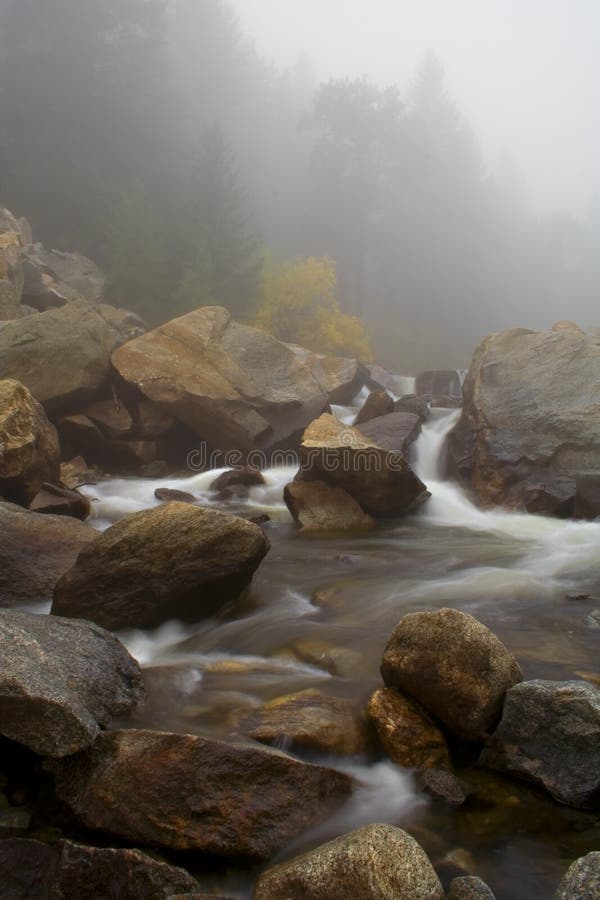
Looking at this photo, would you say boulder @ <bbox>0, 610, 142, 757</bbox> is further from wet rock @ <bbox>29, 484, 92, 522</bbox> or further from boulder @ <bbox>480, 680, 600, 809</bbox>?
wet rock @ <bbox>29, 484, 92, 522</bbox>

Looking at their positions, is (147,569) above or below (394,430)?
below

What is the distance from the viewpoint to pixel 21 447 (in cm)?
965

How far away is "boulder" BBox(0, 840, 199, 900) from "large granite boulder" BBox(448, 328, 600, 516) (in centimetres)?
929

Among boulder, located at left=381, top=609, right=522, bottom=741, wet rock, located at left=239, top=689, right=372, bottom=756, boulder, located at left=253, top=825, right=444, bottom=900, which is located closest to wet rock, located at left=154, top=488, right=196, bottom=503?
wet rock, located at left=239, top=689, right=372, bottom=756

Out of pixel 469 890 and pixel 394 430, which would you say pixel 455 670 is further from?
A: pixel 394 430

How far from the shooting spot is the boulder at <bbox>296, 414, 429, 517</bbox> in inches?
407

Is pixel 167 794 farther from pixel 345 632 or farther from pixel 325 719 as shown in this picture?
pixel 345 632

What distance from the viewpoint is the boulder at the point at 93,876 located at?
123 inches

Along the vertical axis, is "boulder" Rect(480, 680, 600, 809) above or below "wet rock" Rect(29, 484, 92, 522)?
above

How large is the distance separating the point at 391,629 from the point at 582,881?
10.9 ft

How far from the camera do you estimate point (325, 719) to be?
438 centimetres

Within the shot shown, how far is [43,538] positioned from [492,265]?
70.2 meters

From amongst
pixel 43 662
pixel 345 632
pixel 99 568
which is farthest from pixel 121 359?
pixel 43 662

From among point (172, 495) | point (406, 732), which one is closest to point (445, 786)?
point (406, 732)
